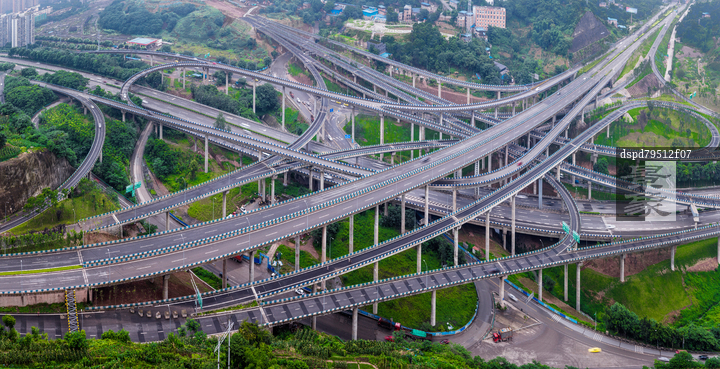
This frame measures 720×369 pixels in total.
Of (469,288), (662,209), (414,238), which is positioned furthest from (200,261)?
(662,209)

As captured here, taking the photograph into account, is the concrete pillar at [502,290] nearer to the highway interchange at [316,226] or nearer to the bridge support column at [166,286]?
the highway interchange at [316,226]

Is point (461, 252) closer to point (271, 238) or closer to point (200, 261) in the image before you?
point (271, 238)

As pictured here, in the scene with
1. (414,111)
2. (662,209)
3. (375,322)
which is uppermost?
(414,111)

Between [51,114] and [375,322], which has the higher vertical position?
[51,114]

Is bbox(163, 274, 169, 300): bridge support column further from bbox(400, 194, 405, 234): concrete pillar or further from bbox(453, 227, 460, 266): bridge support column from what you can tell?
bbox(453, 227, 460, 266): bridge support column

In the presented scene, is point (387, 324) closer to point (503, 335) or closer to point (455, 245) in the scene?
point (503, 335)

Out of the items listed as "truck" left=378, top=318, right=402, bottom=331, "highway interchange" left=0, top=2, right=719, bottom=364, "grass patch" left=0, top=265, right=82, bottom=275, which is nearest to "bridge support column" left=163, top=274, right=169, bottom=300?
"highway interchange" left=0, top=2, right=719, bottom=364
